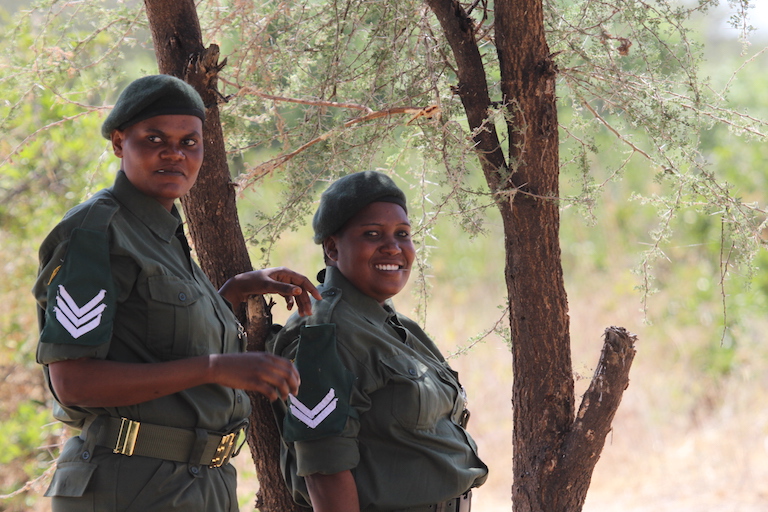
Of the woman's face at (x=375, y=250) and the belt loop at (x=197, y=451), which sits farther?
the woman's face at (x=375, y=250)

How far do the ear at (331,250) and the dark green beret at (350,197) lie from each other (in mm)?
22

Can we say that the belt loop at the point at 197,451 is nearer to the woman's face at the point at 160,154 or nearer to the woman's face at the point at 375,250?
the woman's face at the point at 160,154

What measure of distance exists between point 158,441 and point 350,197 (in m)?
0.95

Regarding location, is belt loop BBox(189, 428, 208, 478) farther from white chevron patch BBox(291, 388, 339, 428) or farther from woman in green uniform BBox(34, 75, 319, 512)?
white chevron patch BBox(291, 388, 339, 428)

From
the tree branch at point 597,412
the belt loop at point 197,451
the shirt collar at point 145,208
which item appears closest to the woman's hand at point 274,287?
the shirt collar at point 145,208

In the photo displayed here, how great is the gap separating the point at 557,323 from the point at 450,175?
0.68m

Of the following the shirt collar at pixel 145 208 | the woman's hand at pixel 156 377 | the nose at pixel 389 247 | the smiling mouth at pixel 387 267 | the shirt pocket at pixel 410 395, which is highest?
the nose at pixel 389 247

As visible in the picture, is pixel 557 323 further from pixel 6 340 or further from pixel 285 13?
pixel 6 340

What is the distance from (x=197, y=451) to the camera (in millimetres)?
1908

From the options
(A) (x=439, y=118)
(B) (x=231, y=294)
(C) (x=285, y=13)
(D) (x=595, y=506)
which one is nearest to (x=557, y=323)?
(A) (x=439, y=118)

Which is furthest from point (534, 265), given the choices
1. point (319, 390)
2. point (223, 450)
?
point (223, 450)

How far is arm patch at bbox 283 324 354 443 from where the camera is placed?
6.97ft

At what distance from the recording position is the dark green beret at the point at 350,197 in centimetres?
246

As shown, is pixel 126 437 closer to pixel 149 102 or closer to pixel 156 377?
pixel 156 377
